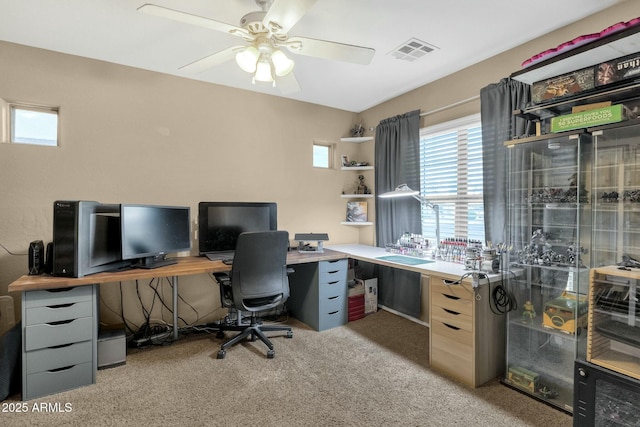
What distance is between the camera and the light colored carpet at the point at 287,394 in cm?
178

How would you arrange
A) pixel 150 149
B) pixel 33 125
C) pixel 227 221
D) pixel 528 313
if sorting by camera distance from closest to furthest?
1. pixel 528 313
2. pixel 33 125
3. pixel 150 149
4. pixel 227 221

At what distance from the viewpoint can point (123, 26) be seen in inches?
86.6

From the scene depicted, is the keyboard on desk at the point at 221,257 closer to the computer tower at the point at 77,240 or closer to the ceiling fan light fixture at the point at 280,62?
the computer tower at the point at 77,240

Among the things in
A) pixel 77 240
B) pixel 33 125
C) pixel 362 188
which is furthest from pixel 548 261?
pixel 33 125

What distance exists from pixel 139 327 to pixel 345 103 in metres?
3.35

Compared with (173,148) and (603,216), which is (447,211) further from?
(173,148)

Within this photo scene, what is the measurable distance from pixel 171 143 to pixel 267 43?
5.68ft

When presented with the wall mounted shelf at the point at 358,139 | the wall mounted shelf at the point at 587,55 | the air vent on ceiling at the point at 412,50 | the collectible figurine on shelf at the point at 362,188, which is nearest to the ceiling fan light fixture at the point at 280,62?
the air vent on ceiling at the point at 412,50

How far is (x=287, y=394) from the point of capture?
2016 mm

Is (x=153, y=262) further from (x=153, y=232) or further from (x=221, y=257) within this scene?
(x=221, y=257)

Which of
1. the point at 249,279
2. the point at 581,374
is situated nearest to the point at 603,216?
the point at 581,374

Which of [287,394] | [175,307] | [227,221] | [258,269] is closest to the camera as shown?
[287,394]

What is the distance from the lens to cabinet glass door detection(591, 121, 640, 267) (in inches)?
65.9

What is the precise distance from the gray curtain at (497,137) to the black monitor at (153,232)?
273cm
